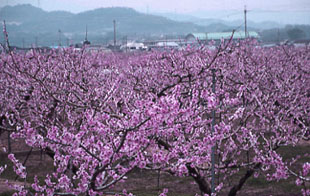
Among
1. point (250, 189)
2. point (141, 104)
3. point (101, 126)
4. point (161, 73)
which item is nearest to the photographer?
point (141, 104)

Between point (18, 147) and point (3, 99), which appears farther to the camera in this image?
point (18, 147)

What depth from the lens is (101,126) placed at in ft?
16.0

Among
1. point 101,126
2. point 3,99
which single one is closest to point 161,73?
point 3,99

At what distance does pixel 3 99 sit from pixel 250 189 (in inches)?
343

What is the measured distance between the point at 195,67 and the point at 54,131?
24.2 ft

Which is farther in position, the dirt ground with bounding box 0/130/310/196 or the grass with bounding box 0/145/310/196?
the grass with bounding box 0/145/310/196

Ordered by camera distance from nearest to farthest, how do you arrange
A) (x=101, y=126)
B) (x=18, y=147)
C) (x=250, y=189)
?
(x=101, y=126) < (x=250, y=189) < (x=18, y=147)

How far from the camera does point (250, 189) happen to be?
39.0 ft

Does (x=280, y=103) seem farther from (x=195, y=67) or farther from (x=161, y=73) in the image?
(x=161, y=73)

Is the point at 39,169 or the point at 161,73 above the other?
the point at 161,73

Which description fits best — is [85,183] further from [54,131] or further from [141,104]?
[141,104]

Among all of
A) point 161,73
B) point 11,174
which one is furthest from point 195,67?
point 11,174

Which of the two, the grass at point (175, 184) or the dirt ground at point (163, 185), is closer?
the dirt ground at point (163, 185)

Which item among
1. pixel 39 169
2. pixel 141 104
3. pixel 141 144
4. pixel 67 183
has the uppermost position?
pixel 141 104
